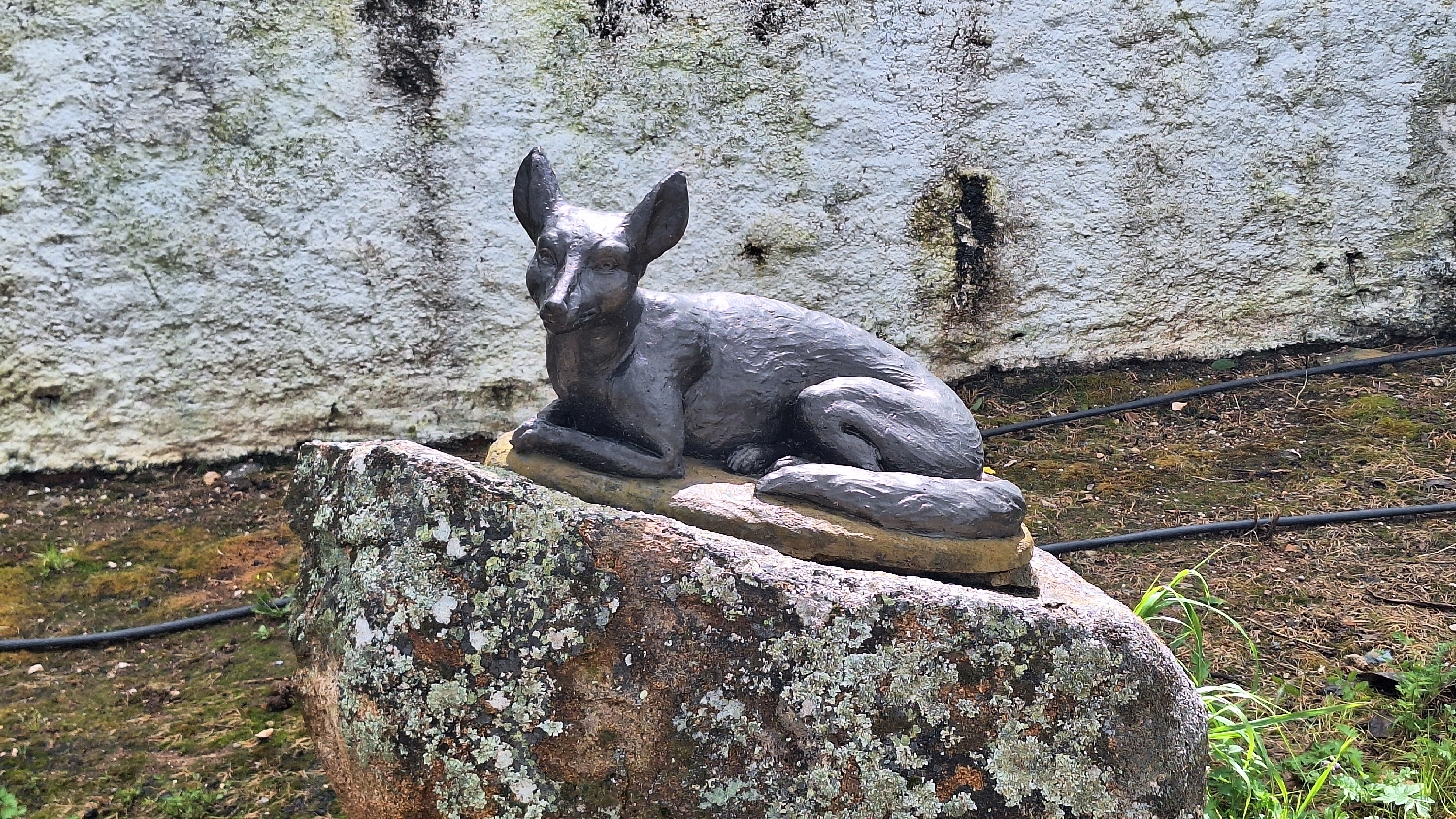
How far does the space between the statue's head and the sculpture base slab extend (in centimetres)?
43

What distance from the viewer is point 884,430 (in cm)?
313

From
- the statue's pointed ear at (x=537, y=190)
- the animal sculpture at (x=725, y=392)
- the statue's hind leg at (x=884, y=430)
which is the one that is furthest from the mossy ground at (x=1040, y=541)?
the statue's pointed ear at (x=537, y=190)

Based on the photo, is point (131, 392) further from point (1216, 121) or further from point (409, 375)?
point (1216, 121)

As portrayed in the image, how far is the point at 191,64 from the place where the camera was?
5.34 metres

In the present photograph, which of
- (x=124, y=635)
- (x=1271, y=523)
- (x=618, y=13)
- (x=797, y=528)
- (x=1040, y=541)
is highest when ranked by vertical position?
(x=618, y=13)

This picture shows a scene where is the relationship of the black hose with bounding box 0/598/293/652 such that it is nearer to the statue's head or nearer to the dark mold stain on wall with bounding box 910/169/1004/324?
the statue's head

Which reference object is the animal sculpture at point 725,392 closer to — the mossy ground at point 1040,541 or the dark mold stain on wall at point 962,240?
the mossy ground at point 1040,541

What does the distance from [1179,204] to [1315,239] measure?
2.65 feet

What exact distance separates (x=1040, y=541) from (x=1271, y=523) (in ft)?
3.02

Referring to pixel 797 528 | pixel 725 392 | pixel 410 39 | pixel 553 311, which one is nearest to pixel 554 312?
pixel 553 311

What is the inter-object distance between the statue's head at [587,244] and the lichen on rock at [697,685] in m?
0.56

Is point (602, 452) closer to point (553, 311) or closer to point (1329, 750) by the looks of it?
point (553, 311)

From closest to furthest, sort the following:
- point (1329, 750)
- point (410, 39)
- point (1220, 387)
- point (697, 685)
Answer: point (697, 685), point (1329, 750), point (410, 39), point (1220, 387)

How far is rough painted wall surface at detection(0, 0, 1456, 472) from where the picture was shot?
537cm
